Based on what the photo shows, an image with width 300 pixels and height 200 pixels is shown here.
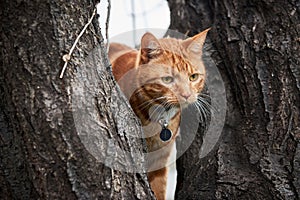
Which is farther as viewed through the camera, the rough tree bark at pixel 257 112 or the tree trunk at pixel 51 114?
the rough tree bark at pixel 257 112

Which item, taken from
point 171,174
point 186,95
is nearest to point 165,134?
point 186,95

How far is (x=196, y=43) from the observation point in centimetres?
190

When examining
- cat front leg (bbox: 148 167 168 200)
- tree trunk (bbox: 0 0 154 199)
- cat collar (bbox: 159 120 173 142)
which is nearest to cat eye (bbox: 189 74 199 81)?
cat collar (bbox: 159 120 173 142)

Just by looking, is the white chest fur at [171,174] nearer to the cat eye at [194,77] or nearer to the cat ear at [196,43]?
the cat eye at [194,77]

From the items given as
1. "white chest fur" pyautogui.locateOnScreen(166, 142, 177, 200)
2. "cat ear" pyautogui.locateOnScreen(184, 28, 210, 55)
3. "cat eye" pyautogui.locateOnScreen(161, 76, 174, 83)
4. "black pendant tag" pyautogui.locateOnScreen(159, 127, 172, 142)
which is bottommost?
"white chest fur" pyautogui.locateOnScreen(166, 142, 177, 200)

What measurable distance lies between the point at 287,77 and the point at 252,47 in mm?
181

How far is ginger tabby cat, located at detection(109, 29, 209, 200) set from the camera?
188cm

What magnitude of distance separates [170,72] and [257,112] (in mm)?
392

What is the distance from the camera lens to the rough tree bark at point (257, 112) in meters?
1.62

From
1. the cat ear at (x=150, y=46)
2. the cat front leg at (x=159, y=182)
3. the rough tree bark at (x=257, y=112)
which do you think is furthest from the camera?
the cat front leg at (x=159, y=182)

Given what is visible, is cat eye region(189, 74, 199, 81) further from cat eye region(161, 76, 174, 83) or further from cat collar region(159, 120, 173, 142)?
cat collar region(159, 120, 173, 142)

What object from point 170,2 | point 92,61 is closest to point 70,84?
point 92,61

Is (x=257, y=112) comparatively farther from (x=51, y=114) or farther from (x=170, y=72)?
(x=51, y=114)

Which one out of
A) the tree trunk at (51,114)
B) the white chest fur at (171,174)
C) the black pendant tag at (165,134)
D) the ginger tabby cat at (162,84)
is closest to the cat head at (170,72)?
the ginger tabby cat at (162,84)
